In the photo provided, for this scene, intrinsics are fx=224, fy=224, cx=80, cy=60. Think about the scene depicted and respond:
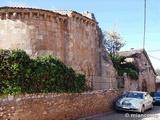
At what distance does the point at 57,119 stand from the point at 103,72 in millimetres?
10857

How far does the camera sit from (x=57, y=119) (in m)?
11.6

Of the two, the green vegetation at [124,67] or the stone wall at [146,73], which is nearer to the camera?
the green vegetation at [124,67]

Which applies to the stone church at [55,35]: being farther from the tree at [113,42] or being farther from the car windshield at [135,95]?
the tree at [113,42]

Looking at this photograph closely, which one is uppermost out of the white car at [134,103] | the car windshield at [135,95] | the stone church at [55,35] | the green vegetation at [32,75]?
the stone church at [55,35]

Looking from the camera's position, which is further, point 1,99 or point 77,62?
point 77,62

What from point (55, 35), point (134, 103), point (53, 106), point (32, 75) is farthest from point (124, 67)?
point (32, 75)

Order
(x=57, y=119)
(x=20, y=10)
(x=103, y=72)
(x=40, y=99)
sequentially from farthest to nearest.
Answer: (x=103, y=72), (x=20, y=10), (x=57, y=119), (x=40, y=99)

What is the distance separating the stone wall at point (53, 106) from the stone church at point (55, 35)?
1294 mm

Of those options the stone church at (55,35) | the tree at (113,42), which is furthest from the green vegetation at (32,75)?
the tree at (113,42)

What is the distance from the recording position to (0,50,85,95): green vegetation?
952cm

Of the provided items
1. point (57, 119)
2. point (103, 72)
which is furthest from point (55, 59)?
point (103, 72)

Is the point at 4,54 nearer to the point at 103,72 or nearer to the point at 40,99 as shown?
the point at 40,99

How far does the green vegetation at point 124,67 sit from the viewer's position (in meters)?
26.2

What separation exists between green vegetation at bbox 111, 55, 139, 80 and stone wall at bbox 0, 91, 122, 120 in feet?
33.5
